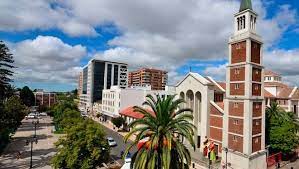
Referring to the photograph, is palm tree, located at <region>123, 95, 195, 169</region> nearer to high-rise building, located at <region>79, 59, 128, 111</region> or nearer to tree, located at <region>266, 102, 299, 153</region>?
tree, located at <region>266, 102, 299, 153</region>

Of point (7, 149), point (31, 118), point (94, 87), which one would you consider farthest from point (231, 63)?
point (94, 87)

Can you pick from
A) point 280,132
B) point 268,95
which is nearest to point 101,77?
point 268,95

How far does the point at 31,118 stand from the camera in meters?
101

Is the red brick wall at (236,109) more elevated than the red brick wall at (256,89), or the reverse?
the red brick wall at (256,89)

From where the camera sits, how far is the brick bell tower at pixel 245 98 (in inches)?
Result: 1374

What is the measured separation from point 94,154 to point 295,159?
113ft

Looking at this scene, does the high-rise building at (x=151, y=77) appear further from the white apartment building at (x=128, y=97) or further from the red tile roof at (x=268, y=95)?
the red tile roof at (x=268, y=95)

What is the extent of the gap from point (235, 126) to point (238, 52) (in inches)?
443

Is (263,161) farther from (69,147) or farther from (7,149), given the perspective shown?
(7,149)

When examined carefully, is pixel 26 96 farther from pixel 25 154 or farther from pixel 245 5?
pixel 245 5

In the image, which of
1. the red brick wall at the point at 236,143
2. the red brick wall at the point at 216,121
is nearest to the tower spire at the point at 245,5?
the red brick wall at the point at 216,121

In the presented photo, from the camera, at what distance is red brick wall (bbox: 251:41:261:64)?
120ft

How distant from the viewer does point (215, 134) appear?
41719 mm

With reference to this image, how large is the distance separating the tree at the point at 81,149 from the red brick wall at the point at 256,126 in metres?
21.4
